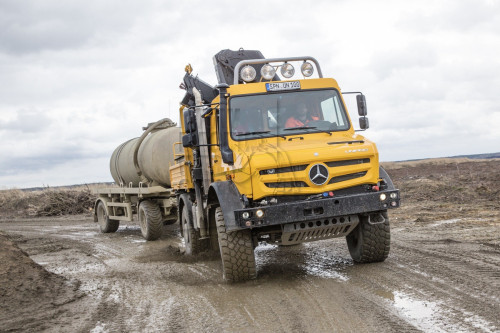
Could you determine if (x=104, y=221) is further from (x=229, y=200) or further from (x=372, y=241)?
(x=372, y=241)

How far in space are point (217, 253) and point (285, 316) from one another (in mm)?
4243

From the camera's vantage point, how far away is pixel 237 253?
6.86 metres

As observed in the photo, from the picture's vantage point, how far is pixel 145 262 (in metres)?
9.83

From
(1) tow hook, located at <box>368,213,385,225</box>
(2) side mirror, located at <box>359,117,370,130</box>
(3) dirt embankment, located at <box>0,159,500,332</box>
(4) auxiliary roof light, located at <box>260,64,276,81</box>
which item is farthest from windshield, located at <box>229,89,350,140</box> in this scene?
(3) dirt embankment, located at <box>0,159,500,332</box>

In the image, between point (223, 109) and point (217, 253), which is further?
point (217, 253)

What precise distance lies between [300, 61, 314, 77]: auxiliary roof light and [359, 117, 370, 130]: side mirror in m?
1.15

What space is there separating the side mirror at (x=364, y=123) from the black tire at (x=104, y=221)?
1072cm

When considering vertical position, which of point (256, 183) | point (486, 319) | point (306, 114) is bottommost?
point (486, 319)

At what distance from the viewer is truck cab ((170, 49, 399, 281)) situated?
6.56 metres

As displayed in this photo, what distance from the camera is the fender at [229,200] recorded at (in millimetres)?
6555

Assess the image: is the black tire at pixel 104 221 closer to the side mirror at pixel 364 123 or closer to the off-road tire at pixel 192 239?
the off-road tire at pixel 192 239

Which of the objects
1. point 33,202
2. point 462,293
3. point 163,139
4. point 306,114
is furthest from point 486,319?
point 33,202

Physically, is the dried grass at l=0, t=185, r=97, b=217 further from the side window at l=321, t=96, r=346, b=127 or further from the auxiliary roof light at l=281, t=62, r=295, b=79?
the side window at l=321, t=96, r=346, b=127

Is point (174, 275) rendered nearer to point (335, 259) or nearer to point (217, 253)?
point (217, 253)
